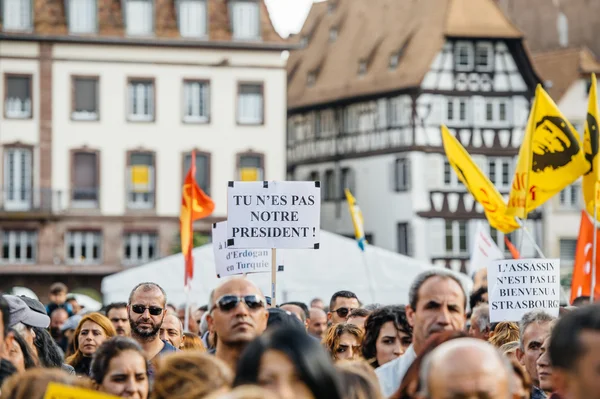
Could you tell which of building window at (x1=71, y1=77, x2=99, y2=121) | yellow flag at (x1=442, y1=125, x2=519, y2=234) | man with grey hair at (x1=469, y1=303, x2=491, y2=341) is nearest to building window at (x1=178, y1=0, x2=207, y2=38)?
building window at (x1=71, y1=77, x2=99, y2=121)

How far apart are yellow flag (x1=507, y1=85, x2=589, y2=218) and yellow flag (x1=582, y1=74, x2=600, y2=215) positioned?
63 mm

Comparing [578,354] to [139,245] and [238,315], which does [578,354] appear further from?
[139,245]

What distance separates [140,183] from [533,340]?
4190cm

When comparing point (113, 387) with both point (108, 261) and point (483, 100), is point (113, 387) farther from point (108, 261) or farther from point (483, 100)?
point (483, 100)

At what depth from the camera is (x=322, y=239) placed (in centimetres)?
3098

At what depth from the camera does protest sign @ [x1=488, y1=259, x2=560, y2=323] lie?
13945 millimetres

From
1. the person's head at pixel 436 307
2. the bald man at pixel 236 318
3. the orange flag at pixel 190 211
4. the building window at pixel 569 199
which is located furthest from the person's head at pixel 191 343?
the building window at pixel 569 199

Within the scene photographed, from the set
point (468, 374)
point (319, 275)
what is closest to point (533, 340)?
point (468, 374)

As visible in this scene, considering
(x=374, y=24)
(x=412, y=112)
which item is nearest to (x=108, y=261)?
(x=412, y=112)

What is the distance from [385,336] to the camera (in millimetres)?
10781

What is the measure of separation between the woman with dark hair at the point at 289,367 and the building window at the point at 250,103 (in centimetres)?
4661

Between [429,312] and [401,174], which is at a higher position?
[401,174]

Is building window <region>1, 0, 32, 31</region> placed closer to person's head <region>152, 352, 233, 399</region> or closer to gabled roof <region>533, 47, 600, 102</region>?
gabled roof <region>533, 47, 600, 102</region>

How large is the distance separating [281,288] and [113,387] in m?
20.6
